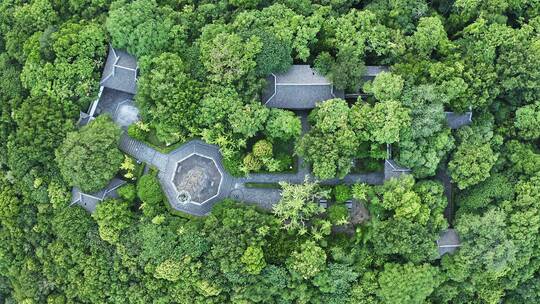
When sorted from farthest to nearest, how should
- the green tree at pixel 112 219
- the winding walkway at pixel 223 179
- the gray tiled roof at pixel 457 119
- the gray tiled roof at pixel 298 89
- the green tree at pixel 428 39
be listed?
the winding walkway at pixel 223 179
the gray tiled roof at pixel 457 119
the green tree at pixel 428 39
the gray tiled roof at pixel 298 89
the green tree at pixel 112 219

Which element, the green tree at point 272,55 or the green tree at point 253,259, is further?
the green tree at point 272,55

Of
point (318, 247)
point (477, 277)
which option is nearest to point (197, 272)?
point (318, 247)

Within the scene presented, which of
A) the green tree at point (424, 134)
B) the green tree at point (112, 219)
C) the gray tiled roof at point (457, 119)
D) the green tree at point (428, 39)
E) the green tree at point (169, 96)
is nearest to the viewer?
the green tree at point (424, 134)

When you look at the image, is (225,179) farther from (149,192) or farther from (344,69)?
(344,69)

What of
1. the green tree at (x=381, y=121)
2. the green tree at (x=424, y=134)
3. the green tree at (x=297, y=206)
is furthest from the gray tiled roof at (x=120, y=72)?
the green tree at (x=424, y=134)

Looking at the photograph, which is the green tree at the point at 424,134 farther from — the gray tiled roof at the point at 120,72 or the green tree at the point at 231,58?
the gray tiled roof at the point at 120,72

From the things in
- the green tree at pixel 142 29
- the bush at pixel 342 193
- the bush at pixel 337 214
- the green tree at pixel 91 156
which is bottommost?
the bush at pixel 337 214

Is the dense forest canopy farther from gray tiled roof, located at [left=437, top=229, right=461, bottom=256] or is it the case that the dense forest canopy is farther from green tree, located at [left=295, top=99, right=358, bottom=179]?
gray tiled roof, located at [left=437, top=229, right=461, bottom=256]

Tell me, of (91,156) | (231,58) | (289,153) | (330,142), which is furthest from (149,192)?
(330,142)
